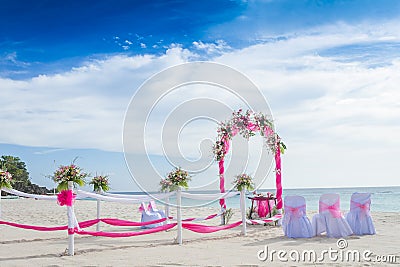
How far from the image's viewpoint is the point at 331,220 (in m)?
9.61

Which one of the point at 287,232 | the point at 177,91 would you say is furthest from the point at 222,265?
the point at 177,91

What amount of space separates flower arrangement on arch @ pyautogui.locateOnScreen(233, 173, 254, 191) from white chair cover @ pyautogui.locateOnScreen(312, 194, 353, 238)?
1.91 m

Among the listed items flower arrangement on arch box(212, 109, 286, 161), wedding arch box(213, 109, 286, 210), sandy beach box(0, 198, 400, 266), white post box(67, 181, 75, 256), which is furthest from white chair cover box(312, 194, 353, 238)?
white post box(67, 181, 75, 256)

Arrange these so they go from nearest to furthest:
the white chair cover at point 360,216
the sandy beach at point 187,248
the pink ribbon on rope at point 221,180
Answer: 1. the sandy beach at point 187,248
2. the white chair cover at point 360,216
3. the pink ribbon on rope at point 221,180

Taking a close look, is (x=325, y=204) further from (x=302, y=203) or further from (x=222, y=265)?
(x=222, y=265)

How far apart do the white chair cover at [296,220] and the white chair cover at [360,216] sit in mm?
1052

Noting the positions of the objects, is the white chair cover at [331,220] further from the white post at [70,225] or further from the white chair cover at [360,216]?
the white post at [70,225]

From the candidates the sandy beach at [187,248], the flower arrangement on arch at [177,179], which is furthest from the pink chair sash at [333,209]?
the flower arrangement on arch at [177,179]

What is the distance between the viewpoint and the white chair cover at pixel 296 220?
962 cm

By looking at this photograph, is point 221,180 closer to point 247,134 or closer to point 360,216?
point 247,134

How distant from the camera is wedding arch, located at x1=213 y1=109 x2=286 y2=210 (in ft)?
42.3

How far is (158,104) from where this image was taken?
11.5m

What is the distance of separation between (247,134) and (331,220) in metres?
4.46

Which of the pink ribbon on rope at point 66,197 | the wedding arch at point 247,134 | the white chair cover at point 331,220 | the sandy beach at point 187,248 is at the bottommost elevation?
the sandy beach at point 187,248
